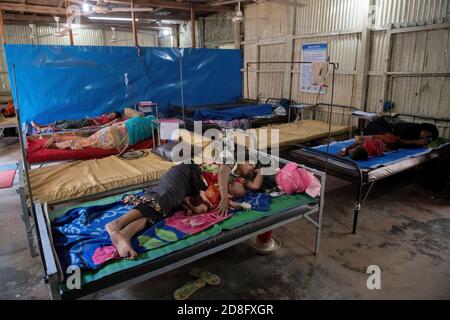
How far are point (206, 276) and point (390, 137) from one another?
10.5 ft

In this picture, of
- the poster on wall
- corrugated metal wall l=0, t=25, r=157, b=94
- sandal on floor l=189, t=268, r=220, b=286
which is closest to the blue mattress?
sandal on floor l=189, t=268, r=220, b=286

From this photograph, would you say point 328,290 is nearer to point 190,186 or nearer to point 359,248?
point 359,248

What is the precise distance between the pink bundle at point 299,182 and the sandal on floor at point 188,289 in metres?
1.06

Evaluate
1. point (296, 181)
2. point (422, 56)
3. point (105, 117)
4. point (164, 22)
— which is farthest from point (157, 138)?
point (164, 22)

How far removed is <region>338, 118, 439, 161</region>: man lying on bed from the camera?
3949 mm

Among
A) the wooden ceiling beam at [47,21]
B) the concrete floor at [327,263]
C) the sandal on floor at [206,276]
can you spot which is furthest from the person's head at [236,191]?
the wooden ceiling beam at [47,21]

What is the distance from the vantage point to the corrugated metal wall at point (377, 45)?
4.62 meters

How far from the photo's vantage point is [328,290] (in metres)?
2.36

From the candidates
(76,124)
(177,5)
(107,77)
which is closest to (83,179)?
(76,124)

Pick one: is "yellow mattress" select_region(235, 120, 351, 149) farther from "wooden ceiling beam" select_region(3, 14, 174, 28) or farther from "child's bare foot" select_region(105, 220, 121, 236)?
"wooden ceiling beam" select_region(3, 14, 174, 28)

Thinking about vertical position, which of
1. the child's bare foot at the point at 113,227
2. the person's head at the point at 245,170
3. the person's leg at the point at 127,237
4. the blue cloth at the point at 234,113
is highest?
the blue cloth at the point at 234,113

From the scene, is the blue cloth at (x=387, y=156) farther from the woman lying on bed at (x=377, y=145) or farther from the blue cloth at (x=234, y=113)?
the blue cloth at (x=234, y=113)

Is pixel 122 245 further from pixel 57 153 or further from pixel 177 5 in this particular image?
pixel 177 5

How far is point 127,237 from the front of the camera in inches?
79.2
